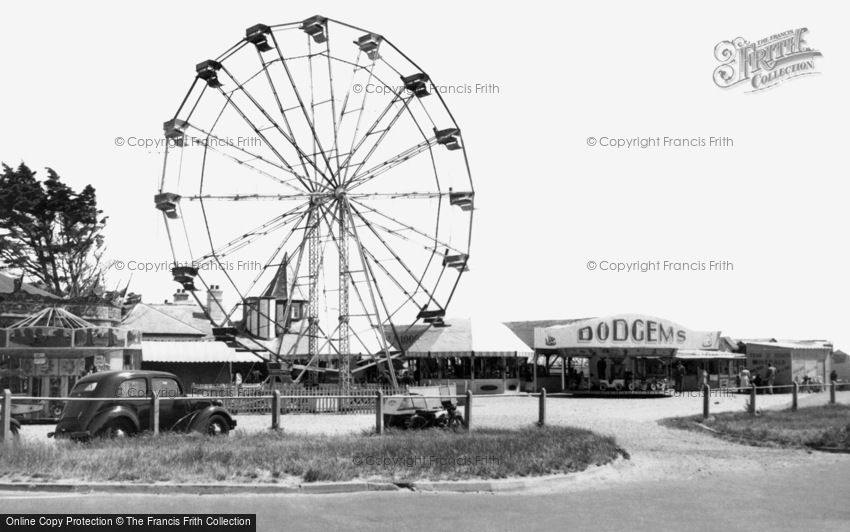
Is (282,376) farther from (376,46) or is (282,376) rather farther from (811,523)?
(811,523)

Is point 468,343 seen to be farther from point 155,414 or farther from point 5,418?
point 5,418

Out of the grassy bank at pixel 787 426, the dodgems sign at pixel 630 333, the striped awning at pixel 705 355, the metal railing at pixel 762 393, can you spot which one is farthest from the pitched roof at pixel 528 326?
the grassy bank at pixel 787 426

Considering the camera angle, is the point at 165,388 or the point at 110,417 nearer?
the point at 110,417

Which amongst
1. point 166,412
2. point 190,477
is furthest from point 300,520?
point 166,412

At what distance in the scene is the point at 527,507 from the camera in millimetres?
10961

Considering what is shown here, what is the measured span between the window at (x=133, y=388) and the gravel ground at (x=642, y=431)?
204cm

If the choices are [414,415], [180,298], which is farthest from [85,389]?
[180,298]

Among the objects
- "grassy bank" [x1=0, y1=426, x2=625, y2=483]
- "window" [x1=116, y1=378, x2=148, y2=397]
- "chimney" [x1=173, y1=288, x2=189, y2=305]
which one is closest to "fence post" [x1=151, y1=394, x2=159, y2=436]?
"grassy bank" [x1=0, y1=426, x2=625, y2=483]

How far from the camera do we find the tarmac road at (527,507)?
9.78 metres

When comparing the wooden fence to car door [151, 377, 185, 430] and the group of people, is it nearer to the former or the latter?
car door [151, 377, 185, 430]

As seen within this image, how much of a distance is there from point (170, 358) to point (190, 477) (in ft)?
105

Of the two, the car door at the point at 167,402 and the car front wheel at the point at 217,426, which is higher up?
the car door at the point at 167,402

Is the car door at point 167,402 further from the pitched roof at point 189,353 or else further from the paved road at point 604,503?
the pitched roof at point 189,353

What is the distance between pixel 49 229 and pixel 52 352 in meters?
29.0
